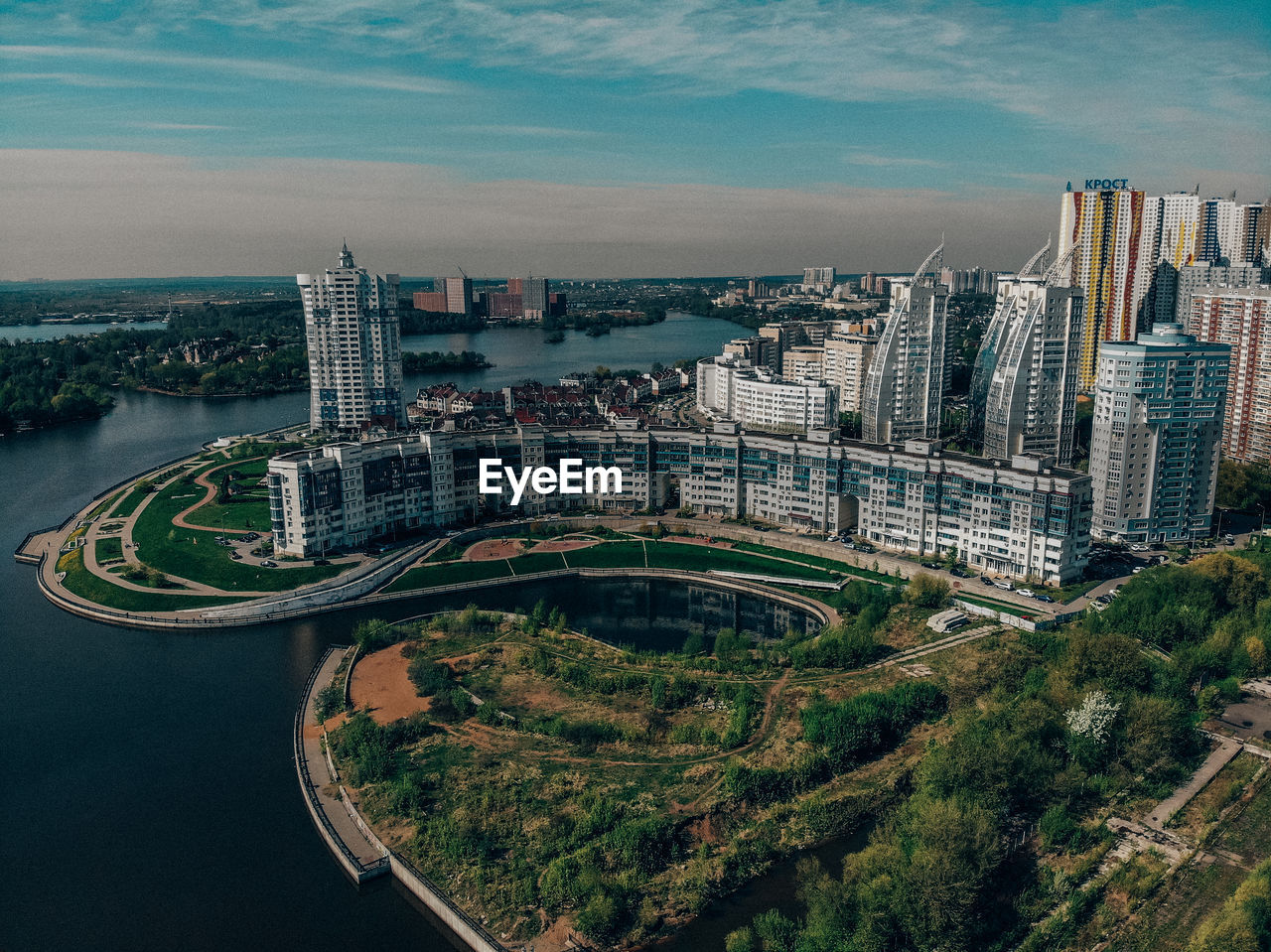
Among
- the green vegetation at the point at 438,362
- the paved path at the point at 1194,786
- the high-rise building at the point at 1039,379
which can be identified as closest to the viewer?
the paved path at the point at 1194,786

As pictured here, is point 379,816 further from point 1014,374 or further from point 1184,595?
point 1014,374

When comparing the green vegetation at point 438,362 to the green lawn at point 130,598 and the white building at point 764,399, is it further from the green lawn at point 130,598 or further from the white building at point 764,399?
the green lawn at point 130,598

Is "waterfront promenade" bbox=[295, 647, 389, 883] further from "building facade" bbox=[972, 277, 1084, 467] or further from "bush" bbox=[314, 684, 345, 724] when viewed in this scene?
"building facade" bbox=[972, 277, 1084, 467]

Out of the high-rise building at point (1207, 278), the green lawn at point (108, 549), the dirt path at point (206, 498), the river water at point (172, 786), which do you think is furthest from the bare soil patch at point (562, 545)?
the high-rise building at point (1207, 278)

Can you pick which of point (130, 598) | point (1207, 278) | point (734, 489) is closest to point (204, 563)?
point (130, 598)

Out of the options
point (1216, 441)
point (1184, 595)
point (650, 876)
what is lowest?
point (650, 876)

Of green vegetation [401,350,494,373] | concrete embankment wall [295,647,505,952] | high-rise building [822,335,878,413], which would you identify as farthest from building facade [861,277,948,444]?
green vegetation [401,350,494,373]

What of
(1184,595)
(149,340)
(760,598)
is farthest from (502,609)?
(149,340)
